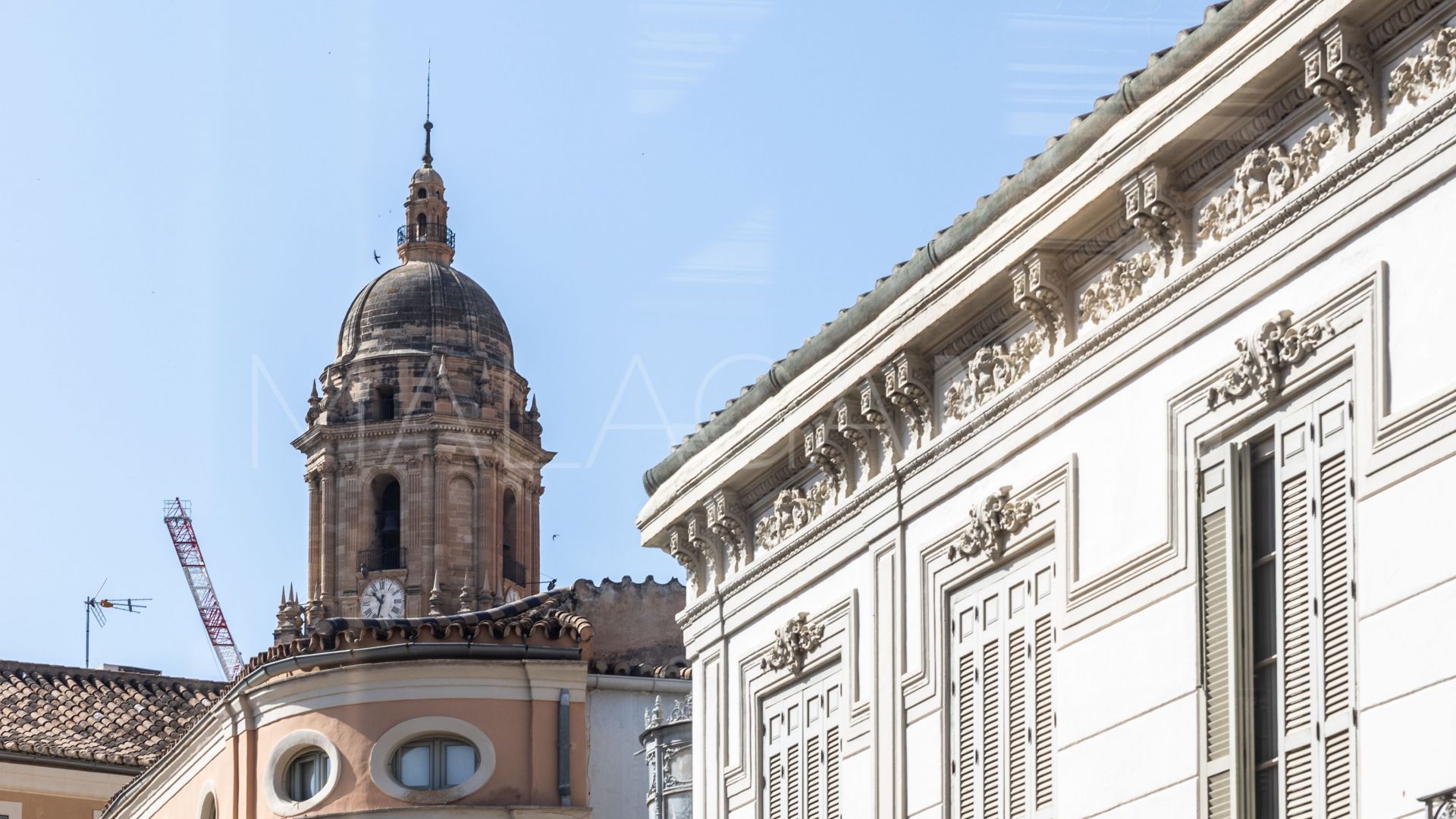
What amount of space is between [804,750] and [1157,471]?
557 cm

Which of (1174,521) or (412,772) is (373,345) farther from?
(1174,521)

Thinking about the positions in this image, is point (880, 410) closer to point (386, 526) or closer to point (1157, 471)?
point (1157, 471)

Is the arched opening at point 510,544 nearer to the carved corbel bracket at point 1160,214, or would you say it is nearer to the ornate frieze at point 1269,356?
the carved corbel bracket at point 1160,214

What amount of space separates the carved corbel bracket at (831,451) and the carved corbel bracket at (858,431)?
94mm

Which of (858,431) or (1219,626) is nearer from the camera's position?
(1219,626)

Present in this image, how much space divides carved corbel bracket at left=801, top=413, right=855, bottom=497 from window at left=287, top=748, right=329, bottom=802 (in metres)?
16.0

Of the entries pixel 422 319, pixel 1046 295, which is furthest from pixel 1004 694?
pixel 422 319

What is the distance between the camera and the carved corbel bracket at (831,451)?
21.2m

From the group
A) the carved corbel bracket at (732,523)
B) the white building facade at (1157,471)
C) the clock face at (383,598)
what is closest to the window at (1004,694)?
the white building facade at (1157,471)

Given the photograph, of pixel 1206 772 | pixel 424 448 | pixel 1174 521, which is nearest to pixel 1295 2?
pixel 1174 521

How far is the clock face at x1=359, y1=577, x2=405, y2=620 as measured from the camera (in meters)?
96.9

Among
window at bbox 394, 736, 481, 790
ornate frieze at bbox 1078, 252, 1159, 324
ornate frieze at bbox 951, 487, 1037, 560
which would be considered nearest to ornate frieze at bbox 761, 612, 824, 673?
ornate frieze at bbox 951, 487, 1037, 560

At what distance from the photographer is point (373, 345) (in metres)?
100

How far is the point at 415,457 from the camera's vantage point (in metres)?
98.6
